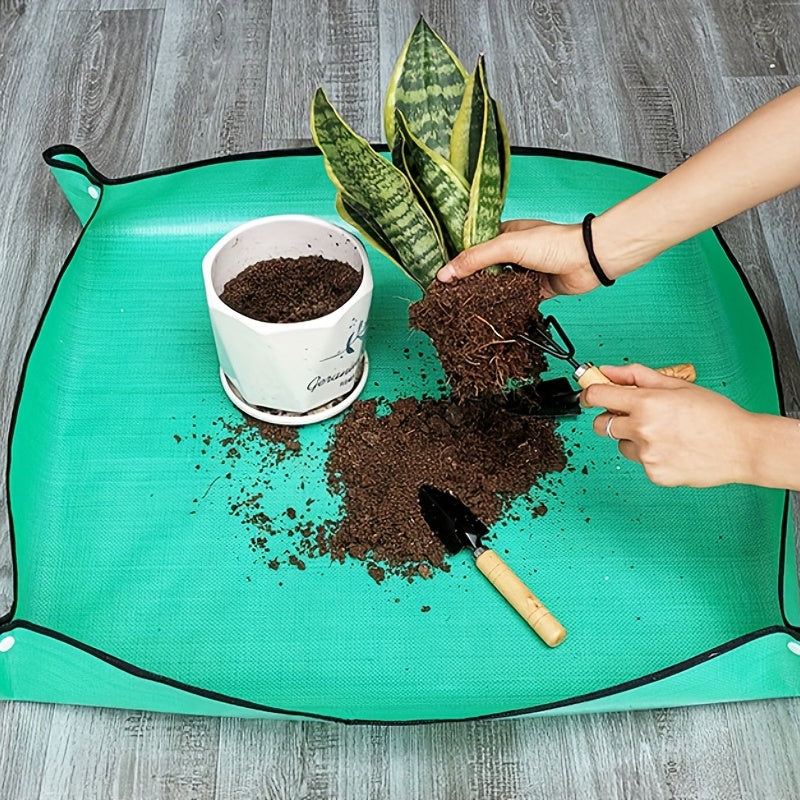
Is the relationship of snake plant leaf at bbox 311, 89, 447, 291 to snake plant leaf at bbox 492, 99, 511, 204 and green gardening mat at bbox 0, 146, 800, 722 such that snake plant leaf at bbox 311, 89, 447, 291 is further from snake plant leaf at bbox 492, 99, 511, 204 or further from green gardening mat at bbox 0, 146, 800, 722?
green gardening mat at bbox 0, 146, 800, 722

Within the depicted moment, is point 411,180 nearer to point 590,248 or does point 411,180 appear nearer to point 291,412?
point 590,248

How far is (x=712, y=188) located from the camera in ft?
3.37

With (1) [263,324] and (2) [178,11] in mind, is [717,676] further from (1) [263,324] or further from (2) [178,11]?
(2) [178,11]

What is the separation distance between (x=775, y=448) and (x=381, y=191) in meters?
0.48

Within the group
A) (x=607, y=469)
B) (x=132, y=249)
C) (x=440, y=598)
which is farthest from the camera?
(x=132, y=249)

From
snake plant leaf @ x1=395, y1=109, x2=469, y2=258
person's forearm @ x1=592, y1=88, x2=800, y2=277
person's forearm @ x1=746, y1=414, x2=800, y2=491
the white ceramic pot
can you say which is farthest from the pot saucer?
person's forearm @ x1=746, y1=414, x2=800, y2=491

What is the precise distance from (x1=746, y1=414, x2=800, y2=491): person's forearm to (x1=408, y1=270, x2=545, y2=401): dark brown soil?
254 millimetres

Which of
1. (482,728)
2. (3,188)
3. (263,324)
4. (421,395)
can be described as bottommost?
(482,728)

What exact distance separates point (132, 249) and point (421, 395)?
50 centimetres

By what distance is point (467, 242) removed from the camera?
3.53ft

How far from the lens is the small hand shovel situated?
109 cm

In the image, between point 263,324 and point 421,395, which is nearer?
point 263,324

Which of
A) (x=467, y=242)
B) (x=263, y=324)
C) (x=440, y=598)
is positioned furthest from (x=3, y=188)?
(x=440, y=598)

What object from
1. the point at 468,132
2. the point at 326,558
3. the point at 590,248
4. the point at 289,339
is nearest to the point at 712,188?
the point at 590,248
